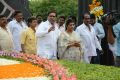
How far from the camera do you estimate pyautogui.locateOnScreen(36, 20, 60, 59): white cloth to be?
12.3m

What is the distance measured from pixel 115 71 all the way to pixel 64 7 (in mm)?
41326

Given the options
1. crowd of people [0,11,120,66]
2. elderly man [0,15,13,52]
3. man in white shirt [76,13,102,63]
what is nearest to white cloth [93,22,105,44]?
crowd of people [0,11,120,66]

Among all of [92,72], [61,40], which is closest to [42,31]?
[61,40]

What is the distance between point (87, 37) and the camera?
13.2 meters

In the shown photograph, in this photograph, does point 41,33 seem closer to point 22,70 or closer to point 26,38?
point 26,38

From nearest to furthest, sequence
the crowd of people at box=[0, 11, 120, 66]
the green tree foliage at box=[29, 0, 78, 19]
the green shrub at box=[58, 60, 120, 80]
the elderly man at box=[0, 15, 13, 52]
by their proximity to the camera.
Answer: the green shrub at box=[58, 60, 120, 80], the crowd of people at box=[0, 11, 120, 66], the elderly man at box=[0, 15, 13, 52], the green tree foliage at box=[29, 0, 78, 19]

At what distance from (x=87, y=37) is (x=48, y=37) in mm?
1277

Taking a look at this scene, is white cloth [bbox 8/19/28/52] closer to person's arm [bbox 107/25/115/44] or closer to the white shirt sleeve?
the white shirt sleeve

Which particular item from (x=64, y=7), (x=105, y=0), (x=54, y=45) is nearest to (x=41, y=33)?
(x=54, y=45)

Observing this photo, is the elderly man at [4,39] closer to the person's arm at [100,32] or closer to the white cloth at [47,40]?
the white cloth at [47,40]

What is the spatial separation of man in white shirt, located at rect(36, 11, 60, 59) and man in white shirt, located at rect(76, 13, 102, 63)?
0.95 m

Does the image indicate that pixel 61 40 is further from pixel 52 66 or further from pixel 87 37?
pixel 52 66

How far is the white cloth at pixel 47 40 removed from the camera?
12.3 metres

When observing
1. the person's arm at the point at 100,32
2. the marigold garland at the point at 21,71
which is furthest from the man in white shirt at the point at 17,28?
the marigold garland at the point at 21,71
